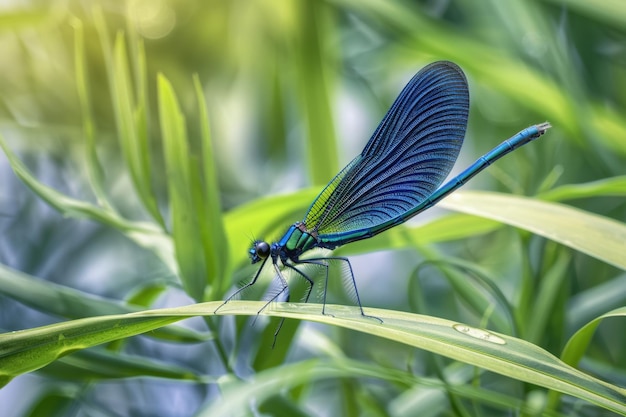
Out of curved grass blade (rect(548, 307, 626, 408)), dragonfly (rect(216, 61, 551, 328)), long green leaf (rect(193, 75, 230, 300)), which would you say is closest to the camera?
curved grass blade (rect(548, 307, 626, 408))

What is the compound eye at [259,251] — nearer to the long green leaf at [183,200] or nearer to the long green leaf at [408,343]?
the long green leaf at [183,200]

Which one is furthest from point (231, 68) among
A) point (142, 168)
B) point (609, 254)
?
point (609, 254)

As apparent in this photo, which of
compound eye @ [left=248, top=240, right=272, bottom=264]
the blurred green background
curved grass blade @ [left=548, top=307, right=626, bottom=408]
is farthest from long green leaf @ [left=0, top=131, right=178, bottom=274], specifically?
curved grass blade @ [left=548, top=307, right=626, bottom=408]

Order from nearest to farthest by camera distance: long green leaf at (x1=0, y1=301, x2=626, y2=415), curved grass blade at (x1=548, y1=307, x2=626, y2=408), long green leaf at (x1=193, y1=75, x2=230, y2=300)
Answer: long green leaf at (x1=0, y1=301, x2=626, y2=415) → curved grass blade at (x1=548, y1=307, x2=626, y2=408) → long green leaf at (x1=193, y1=75, x2=230, y2=300)

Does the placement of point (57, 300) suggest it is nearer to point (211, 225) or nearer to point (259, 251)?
point (211, 225)

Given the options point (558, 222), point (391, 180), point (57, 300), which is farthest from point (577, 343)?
point (57, 300)

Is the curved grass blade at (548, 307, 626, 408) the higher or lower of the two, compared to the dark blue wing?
lower

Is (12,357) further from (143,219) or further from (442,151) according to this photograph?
(143,219)

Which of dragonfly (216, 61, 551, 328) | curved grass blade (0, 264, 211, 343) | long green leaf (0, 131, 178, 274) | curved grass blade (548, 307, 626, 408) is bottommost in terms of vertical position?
curved grass blade (0, 264, 211, 343)

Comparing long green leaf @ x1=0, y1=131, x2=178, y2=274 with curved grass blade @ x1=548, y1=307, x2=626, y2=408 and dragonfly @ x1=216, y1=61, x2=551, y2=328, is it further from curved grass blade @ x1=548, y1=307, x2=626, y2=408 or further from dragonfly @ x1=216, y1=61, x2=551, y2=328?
curved grass blade @ x1=548, y1=307, x2=626, y2=408

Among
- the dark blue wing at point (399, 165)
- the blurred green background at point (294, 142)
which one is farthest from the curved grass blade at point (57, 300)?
the dark blue wing at point (399, 165)
